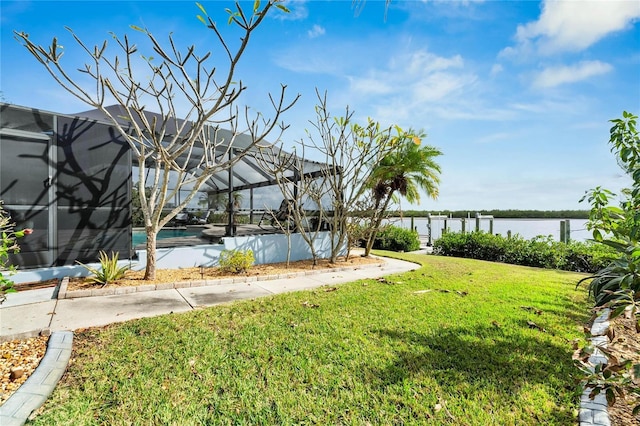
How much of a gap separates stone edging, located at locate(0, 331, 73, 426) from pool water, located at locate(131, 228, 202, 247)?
3822mm

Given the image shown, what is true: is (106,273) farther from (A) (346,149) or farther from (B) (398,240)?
(B) (398,240)

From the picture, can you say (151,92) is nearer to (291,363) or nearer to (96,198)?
(96,198)

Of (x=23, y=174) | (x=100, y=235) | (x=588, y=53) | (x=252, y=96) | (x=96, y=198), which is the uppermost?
(x=588, y=53)

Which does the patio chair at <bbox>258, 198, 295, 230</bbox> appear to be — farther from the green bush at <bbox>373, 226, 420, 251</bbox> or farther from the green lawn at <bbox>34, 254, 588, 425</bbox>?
the green bush at <bbox>373, 226, 420, 251</bbox>

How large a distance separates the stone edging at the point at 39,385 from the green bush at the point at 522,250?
10.4 m

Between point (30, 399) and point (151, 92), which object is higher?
point (151, 92)

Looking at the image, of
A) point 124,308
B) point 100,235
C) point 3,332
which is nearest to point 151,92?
point 100,235

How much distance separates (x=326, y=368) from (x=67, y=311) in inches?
143

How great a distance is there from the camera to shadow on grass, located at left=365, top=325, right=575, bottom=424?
250 cm

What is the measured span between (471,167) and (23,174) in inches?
538

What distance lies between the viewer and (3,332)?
333 cm

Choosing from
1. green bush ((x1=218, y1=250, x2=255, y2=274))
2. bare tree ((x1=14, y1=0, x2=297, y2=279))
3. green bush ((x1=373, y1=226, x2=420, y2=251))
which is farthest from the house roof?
green bush ((x1=373, y1=226, x2=420, y2=251))

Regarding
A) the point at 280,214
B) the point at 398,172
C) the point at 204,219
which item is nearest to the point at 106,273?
the point at 204,219

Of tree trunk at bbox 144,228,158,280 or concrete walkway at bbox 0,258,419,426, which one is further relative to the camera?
tree trunk at bbox 144,228,158,280
